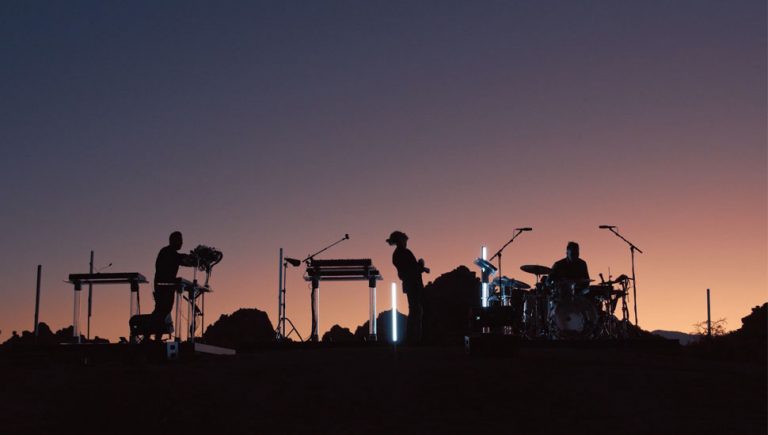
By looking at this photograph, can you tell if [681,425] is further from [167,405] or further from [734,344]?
[734,344]

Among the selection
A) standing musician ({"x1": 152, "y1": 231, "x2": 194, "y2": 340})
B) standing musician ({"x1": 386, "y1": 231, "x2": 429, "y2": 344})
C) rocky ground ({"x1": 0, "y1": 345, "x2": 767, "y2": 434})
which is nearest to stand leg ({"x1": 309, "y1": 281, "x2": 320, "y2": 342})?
standing musician ({"x1": 386, "y1": 231, "x2": 429, "y2": 344})

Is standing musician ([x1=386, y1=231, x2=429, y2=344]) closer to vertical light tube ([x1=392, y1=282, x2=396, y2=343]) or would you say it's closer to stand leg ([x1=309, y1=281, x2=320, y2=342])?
vertical light tube ([x1=392, y1=282, x2=396, y2=343])

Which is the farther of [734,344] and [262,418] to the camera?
[734,344]

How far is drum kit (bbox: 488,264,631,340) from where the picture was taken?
47.1 feet

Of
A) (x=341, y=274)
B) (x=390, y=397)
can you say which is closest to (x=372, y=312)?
(x=341, y=274)

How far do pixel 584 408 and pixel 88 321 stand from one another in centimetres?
1369

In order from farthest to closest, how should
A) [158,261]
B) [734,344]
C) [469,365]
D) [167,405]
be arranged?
1. [734,344]
2. [158,261]
3. [469,365]
4. [167,405]

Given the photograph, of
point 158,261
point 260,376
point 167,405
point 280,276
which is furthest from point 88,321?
point 167,405

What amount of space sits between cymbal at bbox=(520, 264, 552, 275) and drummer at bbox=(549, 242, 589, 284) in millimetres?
111

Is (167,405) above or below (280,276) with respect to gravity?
below

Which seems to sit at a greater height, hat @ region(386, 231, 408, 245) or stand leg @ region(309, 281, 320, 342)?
hat @ region(386, 231, 408, 245)

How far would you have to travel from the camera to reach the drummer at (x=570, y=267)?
47.5ft

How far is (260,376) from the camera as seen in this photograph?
7.63 meters

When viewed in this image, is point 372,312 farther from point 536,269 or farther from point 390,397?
point 390,397
